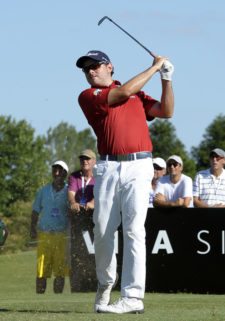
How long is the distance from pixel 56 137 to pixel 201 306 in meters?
130

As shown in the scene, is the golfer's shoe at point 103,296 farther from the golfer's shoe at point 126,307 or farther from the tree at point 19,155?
the tree at point 19,155

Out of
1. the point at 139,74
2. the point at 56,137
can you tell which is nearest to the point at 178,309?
the point at 139,74

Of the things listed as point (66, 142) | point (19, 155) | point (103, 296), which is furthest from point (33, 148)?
point (103, 296)

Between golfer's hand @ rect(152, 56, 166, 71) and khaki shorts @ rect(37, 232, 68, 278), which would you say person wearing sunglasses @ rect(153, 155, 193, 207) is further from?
golfer's hand @ rect(152, 56, 166, 71)

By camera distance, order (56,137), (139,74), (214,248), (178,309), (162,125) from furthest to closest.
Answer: (56,137)
(162,125)
(214,248)
(178,309)
(139,74)

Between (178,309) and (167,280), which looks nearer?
(178,309)

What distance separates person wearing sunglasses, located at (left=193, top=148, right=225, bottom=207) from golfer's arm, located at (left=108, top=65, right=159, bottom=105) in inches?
236

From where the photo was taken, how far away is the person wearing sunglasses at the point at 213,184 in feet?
50.6

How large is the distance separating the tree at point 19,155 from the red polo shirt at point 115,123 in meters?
75.8

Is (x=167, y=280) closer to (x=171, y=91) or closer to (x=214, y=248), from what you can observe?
(x=214, y=248)

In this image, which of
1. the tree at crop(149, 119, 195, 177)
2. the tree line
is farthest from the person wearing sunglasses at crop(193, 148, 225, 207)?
the tree at crop(149, 119, 195, 177)

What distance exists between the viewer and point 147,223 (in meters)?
15.4

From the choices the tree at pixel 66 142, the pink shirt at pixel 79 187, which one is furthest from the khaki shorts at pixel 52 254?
the tree at pixel 66 142

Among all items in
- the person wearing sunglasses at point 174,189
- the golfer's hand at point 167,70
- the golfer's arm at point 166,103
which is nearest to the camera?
the golfer's hand at point 167,70
